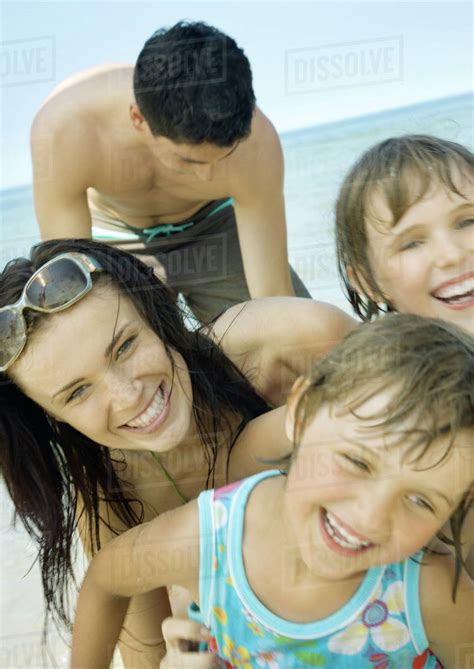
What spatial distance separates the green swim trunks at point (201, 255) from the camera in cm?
349

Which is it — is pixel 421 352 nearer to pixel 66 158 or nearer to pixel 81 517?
pixel 81 517

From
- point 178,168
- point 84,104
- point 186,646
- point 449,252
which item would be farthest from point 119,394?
point 84,104

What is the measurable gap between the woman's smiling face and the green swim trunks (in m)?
1.45

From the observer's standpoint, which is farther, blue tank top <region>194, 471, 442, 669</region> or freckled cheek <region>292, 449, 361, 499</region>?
blue tank top <region>194, 471, 442, 669</region>

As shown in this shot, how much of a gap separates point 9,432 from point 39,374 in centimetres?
21

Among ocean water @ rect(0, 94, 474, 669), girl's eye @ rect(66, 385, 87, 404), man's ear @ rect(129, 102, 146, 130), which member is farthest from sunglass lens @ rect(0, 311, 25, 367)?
man's ear @ rect(129, 102, 146, 130)

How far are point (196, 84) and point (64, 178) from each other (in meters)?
0.68

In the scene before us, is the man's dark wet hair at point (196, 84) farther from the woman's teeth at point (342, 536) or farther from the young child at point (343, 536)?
the woman's teeth at point (342, 536)

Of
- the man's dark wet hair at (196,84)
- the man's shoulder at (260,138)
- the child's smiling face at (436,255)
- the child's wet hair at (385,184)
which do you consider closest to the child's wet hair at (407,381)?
the child's smiling face at (436,255)

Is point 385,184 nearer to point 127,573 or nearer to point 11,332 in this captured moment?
point 11,332

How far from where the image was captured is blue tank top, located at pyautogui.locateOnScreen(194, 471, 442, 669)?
167 centimetres

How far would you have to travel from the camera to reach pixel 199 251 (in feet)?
11.5

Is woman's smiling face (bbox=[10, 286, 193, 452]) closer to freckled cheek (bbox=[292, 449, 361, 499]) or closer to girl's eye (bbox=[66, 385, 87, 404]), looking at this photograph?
→ girl's eye (bbox=[66, 385, 87, 404])

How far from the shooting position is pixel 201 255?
3.50 m
